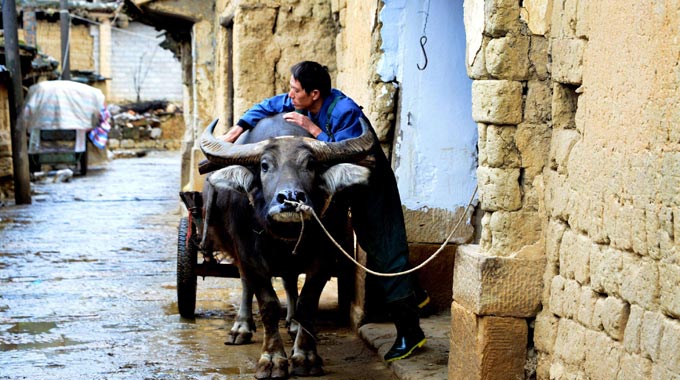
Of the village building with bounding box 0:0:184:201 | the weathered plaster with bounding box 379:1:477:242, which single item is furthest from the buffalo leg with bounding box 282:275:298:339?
the village building with bounding box 0:0:184:201

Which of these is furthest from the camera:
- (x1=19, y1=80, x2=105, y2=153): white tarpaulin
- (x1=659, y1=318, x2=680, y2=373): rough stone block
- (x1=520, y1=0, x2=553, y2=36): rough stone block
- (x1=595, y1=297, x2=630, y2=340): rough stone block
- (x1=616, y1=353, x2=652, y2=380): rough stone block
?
(x1=19, y1=80, x2=105, y2=153): white tarpaulin

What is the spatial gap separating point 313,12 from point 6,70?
8.07 metres

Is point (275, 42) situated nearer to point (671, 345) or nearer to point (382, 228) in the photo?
point (382, 228)

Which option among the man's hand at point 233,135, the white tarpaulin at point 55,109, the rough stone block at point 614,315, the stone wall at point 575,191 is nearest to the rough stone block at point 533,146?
the stone wall at point 575,191

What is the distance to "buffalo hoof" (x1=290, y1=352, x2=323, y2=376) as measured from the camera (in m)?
5.86

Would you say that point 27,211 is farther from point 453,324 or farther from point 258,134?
point 453,324

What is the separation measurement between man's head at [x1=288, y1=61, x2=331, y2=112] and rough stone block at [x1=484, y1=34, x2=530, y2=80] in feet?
5.36

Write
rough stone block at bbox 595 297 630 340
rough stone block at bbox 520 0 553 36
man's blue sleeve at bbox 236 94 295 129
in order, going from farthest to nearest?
man's blue sleeve at bbox 236 94 295 129
rough stone block at bbox 520 0 553 36
rough stone block at bbox 595 297 630 340

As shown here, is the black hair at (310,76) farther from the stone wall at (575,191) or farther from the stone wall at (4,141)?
the stone wall at (4,141)

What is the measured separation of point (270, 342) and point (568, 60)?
2541 millimetres

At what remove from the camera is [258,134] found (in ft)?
20.7

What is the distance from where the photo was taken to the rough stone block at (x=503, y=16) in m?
4.59

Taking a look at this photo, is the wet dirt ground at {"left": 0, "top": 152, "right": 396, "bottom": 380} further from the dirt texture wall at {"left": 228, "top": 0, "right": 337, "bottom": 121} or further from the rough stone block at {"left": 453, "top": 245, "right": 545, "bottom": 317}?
the dirt texture wall at {"left": 228, "top": 0, "right": 337, "bottom": 121}

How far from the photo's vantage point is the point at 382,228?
5.89 meters
